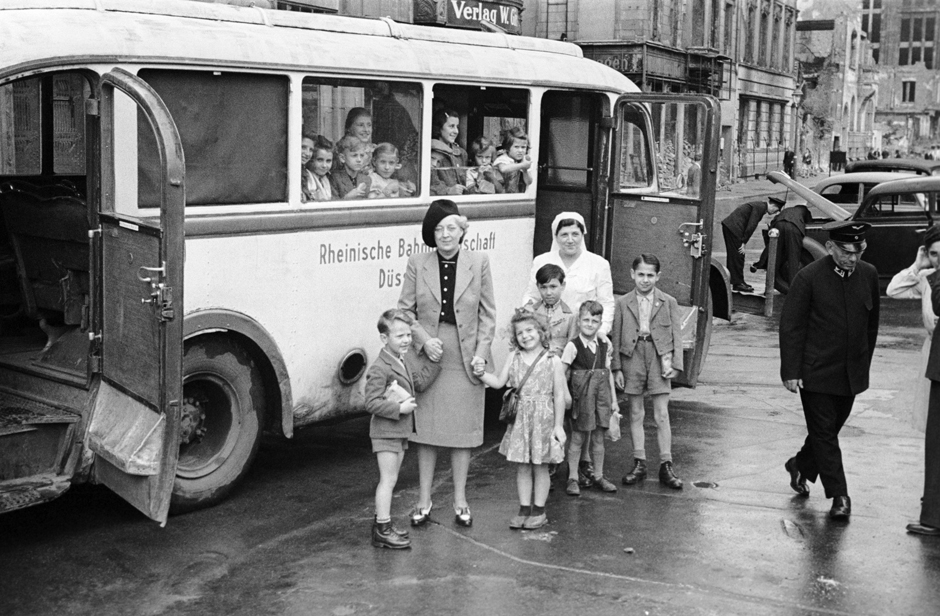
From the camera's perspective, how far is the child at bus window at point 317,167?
313 inches

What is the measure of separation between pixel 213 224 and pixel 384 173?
1.59 meters

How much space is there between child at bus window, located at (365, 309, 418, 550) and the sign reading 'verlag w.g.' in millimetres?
20844

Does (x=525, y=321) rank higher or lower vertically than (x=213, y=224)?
lower

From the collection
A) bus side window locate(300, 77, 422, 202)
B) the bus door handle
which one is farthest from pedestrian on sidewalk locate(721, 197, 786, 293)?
bus side window locate(300, 77, 422, 202)

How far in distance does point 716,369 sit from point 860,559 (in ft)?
19.6

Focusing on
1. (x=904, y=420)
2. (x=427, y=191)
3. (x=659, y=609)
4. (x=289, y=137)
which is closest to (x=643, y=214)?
(x=427, y=191)

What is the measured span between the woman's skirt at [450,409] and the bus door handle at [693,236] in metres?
3.30

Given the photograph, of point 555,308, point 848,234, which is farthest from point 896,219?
point 555,308

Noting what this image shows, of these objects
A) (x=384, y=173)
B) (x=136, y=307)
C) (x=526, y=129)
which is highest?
(x=526, y=129)

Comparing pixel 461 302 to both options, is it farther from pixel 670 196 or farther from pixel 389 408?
pixel 670 196

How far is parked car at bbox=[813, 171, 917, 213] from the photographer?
71.4ft

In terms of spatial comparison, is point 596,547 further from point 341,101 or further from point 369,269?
point 341,101

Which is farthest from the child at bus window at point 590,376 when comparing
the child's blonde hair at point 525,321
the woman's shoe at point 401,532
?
the woman's shoe at point 401,532

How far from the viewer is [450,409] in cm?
696
